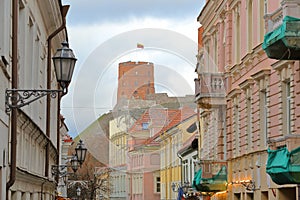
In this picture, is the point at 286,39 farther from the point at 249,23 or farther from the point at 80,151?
the point at 249,23

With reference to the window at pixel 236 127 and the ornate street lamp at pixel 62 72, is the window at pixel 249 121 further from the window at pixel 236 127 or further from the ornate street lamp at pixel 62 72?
the ornate street lamp at pixel 62 72

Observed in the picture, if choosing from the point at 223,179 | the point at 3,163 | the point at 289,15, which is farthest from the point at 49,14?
the point at 223,179

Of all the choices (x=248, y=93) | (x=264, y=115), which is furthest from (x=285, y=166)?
(x=248, y=93)

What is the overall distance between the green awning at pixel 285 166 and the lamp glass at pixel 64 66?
8.12 meters

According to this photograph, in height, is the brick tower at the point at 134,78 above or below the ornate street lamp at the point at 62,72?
above

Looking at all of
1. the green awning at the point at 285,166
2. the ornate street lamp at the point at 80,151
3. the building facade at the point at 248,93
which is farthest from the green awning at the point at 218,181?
the green awning at the point at 285,166

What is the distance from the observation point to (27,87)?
16.8 m

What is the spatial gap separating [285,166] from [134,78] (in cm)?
778

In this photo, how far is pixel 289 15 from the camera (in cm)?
1731

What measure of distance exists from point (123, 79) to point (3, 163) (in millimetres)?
11579

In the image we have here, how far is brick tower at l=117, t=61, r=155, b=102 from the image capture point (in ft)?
75.5

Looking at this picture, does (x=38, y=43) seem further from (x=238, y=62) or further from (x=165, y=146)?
(x=165, y=146)

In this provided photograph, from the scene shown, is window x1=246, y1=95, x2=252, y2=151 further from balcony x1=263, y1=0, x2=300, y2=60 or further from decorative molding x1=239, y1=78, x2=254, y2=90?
balcony x1=263, y1=0, x2=300, y2=60

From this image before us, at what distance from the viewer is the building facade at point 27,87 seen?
1237cm
